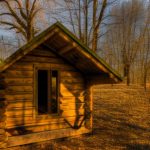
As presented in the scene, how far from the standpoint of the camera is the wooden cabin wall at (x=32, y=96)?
771 centimetres

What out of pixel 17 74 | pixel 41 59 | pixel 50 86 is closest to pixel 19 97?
pixel 17 74

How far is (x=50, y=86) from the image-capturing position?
8445 mm

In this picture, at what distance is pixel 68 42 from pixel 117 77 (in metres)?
2.06

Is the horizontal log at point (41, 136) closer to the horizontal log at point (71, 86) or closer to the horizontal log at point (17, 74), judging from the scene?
the horizontal log at point (71, 86)

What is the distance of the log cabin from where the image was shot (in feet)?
24.2

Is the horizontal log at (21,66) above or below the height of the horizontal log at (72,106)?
above

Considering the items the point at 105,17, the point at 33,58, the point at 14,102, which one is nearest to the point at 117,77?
the point at 33,58

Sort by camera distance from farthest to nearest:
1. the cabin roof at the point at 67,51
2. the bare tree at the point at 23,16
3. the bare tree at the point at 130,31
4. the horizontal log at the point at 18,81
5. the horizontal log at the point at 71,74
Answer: the bare tree at the point at 130,31
the bare tree at the point at 23,16
the horizontal log at the point at 71,74
the horizontal log at the point at 18,81
the cabin roof at the point at 67,51

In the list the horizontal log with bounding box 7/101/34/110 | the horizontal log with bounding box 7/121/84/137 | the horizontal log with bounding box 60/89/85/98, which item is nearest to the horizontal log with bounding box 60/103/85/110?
the horizontal log with bounding box 60/89/85/98

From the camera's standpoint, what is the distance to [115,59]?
38812 mm

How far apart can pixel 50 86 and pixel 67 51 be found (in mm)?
1371

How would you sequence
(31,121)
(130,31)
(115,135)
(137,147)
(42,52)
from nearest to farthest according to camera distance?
1. (137,147)
2. (31,121)
3. (42,52)
4. (115,135)
5. (130,31)

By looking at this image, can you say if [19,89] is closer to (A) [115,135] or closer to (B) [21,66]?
(B) [21,66]

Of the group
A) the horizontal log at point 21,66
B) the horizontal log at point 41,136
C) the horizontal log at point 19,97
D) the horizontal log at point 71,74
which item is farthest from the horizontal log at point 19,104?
the horizontal log at point 71,74
